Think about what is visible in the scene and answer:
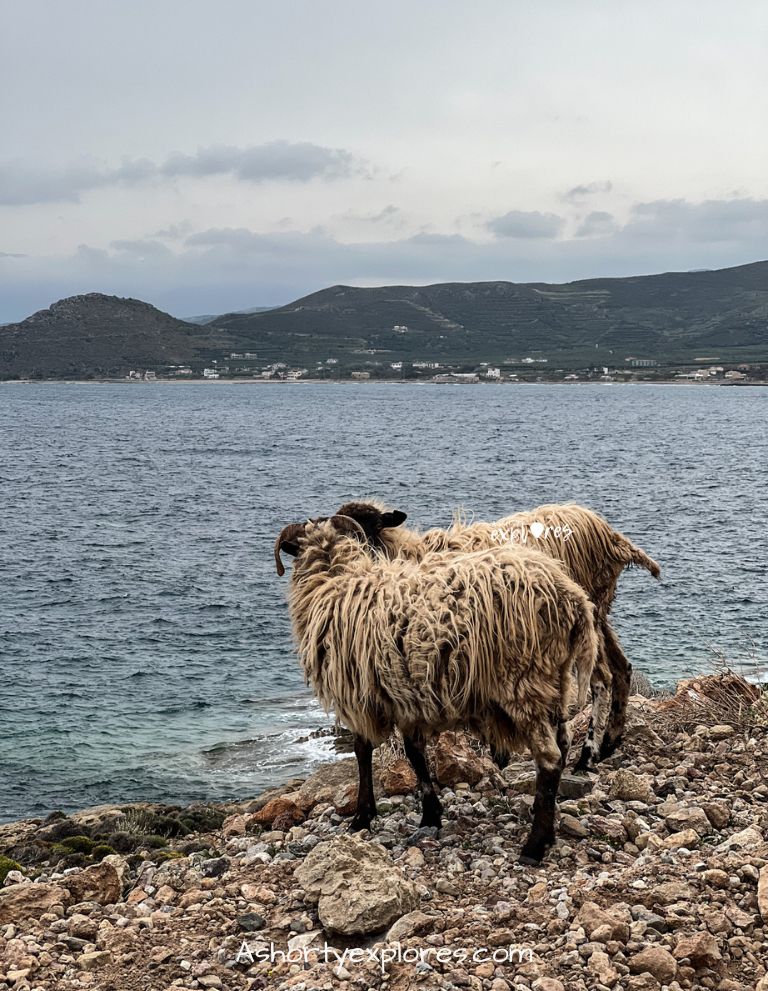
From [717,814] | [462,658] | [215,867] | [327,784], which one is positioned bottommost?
[327,784]

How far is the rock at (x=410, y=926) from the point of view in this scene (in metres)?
5.86

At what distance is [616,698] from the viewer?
9609 millimetres

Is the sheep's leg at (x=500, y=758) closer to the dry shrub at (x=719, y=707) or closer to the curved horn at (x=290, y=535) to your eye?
the dry shrub at (x=719, y=707)

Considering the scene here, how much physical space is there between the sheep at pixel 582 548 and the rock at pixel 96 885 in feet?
11.7

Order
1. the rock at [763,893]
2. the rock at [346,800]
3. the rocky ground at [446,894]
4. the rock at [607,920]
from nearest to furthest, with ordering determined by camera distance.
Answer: the rocky ground at [446,894] < the rock at [607,920] < the rock at [763,893] < the rock at [346,800]

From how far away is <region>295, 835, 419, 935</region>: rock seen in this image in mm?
6012

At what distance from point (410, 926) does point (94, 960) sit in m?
1.90

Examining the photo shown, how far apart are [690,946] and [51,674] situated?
16.0 meters

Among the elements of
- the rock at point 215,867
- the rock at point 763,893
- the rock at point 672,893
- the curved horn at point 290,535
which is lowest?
the rock at point 215,867

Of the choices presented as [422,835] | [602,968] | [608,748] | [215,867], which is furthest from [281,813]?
[602,968]

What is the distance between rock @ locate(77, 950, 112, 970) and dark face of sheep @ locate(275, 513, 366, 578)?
3.54 m

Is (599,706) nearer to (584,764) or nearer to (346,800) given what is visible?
(584,764)

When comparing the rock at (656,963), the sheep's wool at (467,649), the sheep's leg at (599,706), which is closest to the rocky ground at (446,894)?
the rock at (656,963)

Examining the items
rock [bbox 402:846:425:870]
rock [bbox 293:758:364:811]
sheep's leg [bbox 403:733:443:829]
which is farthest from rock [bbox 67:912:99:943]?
rock [bbox 293:758:364:811]
